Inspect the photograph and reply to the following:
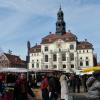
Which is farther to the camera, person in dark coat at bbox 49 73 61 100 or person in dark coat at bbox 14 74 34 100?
person in dark coat at bbox 49 73 61 100

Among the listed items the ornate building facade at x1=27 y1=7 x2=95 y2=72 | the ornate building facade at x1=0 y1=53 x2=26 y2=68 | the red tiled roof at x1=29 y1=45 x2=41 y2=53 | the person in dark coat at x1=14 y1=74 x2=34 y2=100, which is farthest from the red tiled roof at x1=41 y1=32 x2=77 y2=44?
the person in dark coat at x1=14 y1=74 x2=34 y2=100

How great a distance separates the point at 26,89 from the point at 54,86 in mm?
4538

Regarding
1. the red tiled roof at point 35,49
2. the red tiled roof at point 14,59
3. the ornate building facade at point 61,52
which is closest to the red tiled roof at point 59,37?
the ornate building facade at point 61,52

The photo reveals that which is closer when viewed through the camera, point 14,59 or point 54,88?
point 54,88

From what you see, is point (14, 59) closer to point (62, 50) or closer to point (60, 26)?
point (62, 50)

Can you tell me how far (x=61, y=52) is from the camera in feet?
314

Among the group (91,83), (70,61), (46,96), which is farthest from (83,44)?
(91,83)

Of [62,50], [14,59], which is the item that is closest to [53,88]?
[62,50]

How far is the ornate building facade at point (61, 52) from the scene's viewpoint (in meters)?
93.3

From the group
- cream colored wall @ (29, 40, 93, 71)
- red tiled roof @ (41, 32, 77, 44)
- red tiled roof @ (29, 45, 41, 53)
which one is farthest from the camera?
red tiled roof @ (29, 45, 41, 53)

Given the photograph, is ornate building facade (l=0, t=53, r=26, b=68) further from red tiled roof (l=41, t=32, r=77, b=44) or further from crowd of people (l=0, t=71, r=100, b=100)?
crowd of people (l=0, t=71, r=100, b=100)

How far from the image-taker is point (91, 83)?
5605 millimetres

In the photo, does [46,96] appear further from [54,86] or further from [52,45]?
[52,45]

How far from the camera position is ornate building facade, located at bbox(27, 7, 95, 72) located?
93312mm
